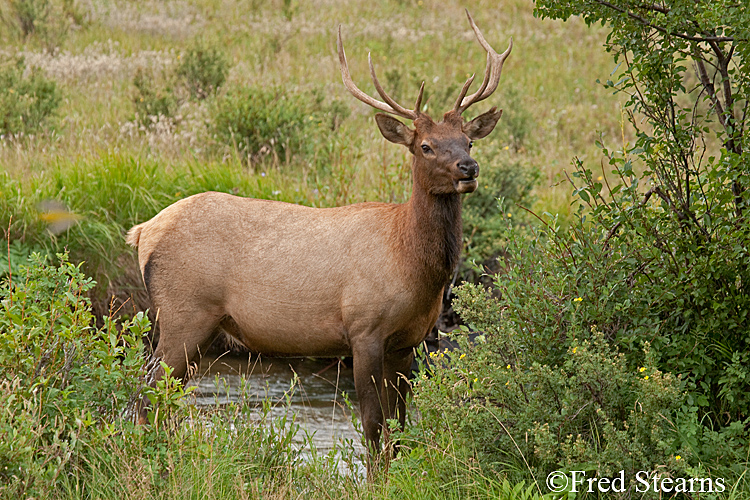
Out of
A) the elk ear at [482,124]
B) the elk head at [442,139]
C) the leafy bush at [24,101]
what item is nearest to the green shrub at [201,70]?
the leafy bush at [24,101]

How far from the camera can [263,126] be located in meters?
11.0

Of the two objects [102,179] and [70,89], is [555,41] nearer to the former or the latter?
[70,89]

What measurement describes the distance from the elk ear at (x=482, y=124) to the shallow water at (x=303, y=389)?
2.04 meters

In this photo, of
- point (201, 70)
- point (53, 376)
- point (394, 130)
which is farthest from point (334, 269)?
point (201, 70)

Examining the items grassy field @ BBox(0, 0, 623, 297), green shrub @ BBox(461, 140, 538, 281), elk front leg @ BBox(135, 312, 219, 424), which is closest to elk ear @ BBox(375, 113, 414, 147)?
grassy field @ BBox(0, 0, 623, 297)

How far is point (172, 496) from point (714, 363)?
2.80 meters

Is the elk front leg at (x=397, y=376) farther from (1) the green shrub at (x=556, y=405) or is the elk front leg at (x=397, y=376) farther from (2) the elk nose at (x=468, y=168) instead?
(2) the elk nose at (x=468, y=168)

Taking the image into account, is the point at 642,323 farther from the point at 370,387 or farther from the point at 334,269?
the point at 334,269

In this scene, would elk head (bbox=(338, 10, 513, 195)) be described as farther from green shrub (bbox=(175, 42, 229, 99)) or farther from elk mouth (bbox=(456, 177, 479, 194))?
green shrub (bbox=(175, 42, 229, 99))

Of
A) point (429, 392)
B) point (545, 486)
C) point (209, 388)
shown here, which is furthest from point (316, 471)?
point (209, 388)

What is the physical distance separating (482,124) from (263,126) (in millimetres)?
5461

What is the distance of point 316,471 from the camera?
4633 millimetres

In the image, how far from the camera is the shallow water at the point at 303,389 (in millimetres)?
6828

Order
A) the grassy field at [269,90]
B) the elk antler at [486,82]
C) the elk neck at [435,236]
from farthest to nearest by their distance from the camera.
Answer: the grassy field at [269,90] < the elk antler at [486,82] < the elk neck at [435,236]
